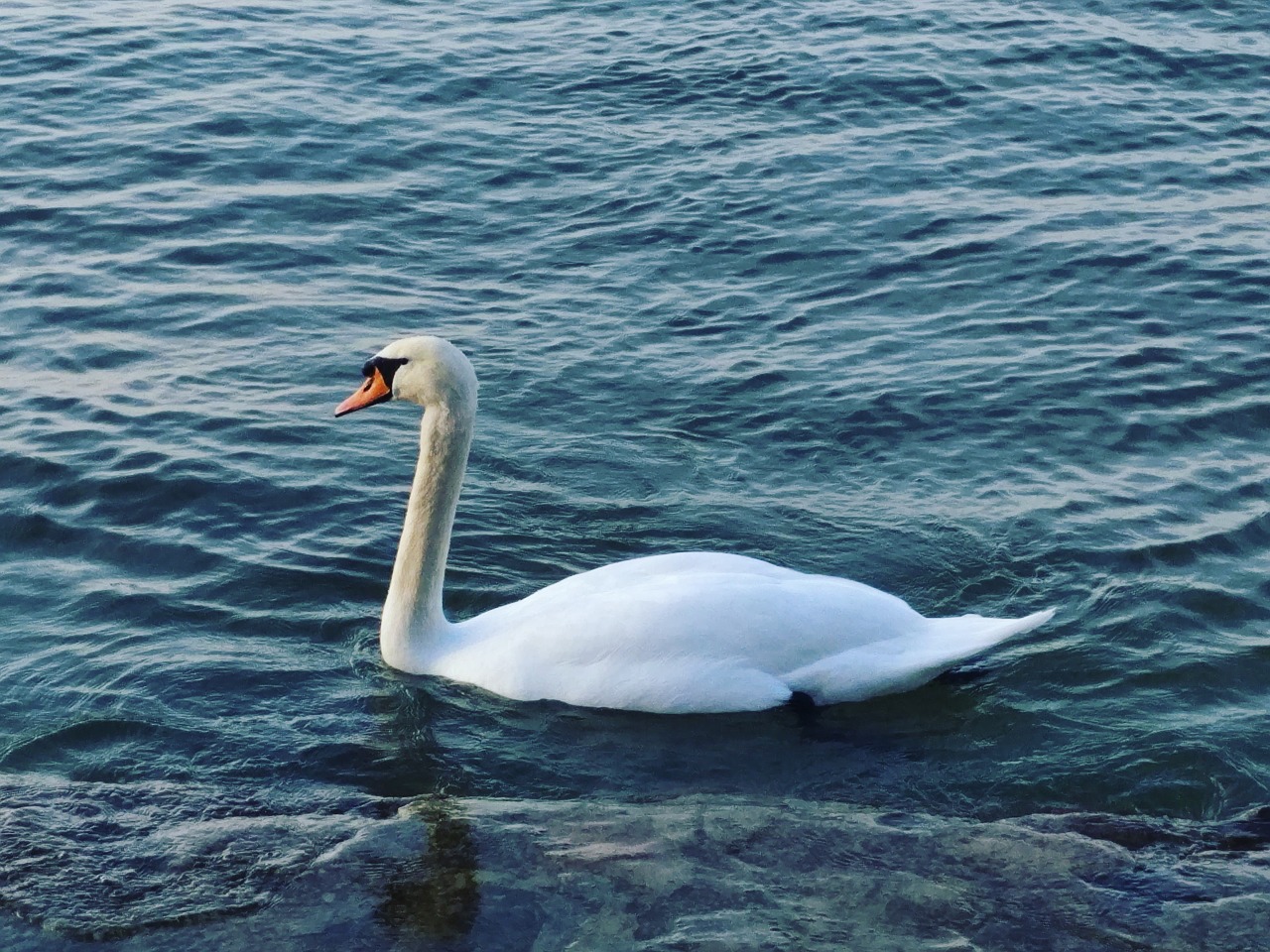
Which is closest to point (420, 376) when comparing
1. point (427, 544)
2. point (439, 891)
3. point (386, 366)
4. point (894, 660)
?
point (386, 366)

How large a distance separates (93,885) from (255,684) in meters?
1.87

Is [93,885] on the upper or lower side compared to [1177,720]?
upper

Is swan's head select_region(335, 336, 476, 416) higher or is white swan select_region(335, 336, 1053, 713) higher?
swan's head select_region(335, 336, 476, 416)

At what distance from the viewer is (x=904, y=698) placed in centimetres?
752

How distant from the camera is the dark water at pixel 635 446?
5867 mm

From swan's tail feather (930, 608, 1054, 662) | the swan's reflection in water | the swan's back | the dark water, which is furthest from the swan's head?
swan's tail feather (930, 608, 1054, 662)

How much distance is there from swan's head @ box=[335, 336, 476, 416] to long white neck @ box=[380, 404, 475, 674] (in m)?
0.07

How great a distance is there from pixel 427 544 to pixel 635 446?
2.35 m

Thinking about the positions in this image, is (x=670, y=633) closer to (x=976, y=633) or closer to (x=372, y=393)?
(x=976, y=633)

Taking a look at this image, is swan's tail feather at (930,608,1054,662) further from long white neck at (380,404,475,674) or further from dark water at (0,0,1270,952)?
long white neck at (380,404,475,674)

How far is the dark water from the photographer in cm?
587

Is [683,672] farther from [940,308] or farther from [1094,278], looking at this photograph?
[1094,278]

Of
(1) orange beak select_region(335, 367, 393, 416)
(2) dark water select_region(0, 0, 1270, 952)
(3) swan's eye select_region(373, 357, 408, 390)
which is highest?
(3) swan's eye select_region(373, 357, 408, 390)

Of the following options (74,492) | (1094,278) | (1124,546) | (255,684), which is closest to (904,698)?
(1124,546)
